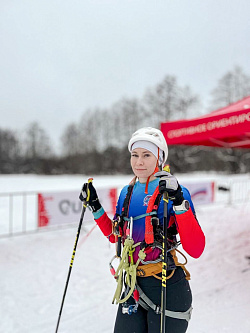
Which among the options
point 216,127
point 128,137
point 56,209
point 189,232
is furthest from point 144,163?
point 128,137

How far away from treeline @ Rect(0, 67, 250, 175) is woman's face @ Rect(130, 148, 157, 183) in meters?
19.8

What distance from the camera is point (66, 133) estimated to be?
169ft

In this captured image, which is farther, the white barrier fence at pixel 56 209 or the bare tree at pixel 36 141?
the bare tree at pixel 36 141

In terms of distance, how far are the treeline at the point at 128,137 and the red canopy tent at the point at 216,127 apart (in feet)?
55.7

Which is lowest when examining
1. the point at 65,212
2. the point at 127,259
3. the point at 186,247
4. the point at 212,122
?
the point at 65,212

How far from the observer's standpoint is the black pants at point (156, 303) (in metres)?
1.72

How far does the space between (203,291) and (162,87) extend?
29730 millimetres

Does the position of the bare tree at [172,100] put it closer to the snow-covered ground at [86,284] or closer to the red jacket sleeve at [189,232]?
the snow-covered ground at [86,284]

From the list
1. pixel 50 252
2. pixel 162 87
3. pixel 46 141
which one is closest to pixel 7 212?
pixel 50 252

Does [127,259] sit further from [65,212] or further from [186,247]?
[65,212]

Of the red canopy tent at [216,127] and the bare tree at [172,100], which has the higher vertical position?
the bare tree at [172,100]

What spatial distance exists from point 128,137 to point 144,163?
120 ft

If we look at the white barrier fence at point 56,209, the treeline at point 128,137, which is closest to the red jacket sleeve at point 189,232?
the white barrier fence at point 56,209

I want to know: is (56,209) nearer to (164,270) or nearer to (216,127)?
(216,127)
